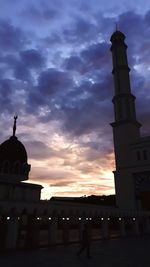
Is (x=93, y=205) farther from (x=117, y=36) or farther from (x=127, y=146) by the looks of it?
(x=117, y=36)

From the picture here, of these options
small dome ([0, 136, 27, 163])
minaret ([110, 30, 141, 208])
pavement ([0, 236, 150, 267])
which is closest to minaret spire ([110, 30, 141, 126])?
minaret ([110, 30, 141, 208])

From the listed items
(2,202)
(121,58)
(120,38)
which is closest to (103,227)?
(2,202)

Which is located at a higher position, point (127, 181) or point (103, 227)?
point (127, 181)

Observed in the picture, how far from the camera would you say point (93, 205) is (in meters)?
33.5

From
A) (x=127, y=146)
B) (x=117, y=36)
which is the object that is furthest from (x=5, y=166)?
(x=117, y=36)

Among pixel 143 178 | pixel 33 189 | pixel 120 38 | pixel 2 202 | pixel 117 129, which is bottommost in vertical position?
pixel 2 202

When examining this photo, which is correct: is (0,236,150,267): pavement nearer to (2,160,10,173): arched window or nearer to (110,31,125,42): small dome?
(2,160,10,173): arched window

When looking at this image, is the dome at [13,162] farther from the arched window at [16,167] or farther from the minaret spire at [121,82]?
the minaret spire at [121,82]

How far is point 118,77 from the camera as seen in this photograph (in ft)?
207

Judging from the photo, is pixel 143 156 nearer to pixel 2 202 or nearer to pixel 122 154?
pixel 122 154

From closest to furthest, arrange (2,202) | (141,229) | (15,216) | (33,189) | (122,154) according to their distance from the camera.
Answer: (2,202), (15,216), (33,189), (141,229), (122,154)

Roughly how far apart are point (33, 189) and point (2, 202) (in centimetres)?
1342

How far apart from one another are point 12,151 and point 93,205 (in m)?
13.0

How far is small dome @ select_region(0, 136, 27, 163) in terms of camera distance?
3308 cm
